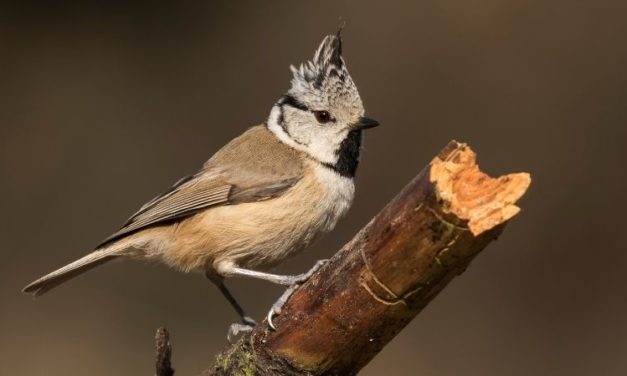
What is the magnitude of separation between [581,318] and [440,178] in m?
4.61

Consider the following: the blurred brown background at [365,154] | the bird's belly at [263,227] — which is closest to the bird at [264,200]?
the bird's belly at [263,227]

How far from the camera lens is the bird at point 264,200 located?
389 cm

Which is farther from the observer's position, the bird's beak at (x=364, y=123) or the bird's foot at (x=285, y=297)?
the bird's beak at (x=364, y=123)

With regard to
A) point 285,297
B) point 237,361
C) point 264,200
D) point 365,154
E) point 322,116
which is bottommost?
point 365,154

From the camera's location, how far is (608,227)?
6742mm

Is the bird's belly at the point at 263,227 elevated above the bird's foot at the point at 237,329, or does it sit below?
above

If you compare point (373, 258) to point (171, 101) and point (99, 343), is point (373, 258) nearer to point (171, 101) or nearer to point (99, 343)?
point (99, 343)

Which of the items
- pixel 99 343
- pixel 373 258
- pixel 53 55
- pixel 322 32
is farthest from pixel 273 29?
pixel 373 258

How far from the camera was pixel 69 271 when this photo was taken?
3965mm

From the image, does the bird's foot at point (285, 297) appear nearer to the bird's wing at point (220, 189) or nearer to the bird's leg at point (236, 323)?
the bird's leg at point (236, 323)

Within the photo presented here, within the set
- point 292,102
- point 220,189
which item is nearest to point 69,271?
point 220,189

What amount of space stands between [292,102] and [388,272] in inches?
71.3

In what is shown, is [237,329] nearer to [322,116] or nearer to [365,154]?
[322,116]

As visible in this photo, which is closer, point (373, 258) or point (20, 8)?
point (373, 258)
